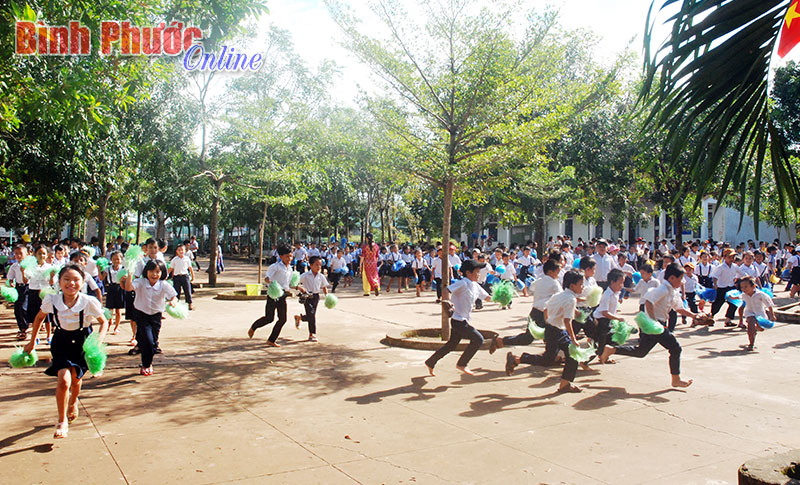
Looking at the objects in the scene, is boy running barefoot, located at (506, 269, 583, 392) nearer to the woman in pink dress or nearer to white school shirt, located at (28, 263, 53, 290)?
white school shirt, located at (28, 263, 53, 290)

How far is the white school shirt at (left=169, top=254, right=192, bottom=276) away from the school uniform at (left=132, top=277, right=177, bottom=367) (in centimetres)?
530

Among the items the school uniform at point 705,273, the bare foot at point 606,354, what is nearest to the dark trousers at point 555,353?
the bare foot at point 606,354

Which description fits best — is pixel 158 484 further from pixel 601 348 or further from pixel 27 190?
pixel 27 190

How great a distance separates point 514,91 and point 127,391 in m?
6.69

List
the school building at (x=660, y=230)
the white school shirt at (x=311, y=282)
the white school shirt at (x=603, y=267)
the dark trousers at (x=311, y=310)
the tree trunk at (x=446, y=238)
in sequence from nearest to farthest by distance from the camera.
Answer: the tree trunk at (x=446, y=238) → the dark trousers at (x=311, y=310) → the white school shirt at (x=311, y=282) → the white school shirt at (x=603, y=267) → the school building at (x=660, y=230)

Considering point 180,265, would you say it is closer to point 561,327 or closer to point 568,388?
point 561,327

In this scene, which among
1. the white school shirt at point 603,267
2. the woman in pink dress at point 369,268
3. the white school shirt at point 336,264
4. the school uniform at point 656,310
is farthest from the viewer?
the white school shirt at point 336,264

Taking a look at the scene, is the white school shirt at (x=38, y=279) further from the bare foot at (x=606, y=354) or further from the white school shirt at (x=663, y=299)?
the white school shirt at (x=663, y=299)

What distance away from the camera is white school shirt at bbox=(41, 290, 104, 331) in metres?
5.23

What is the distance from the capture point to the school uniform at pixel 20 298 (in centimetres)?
1009

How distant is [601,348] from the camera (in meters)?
7.97

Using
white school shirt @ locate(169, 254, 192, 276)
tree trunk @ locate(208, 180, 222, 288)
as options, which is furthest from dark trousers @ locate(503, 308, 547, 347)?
tree trunk @ locate(208, 180, 222, 288)

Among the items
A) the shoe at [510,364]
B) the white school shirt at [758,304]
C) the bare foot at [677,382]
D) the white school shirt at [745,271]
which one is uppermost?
the white school shirt at [745,271]

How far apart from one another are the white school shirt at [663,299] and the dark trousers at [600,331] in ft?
2.15
